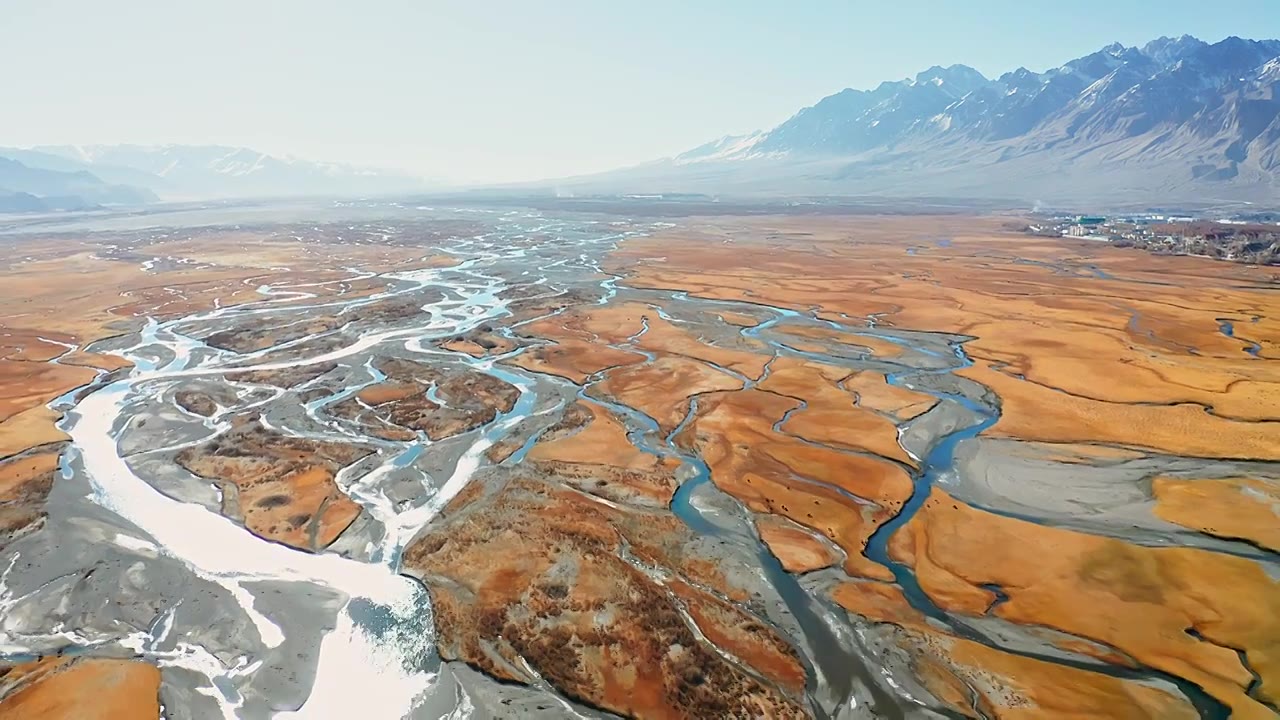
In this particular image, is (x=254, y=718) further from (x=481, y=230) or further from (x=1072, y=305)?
(x=481, y=230)

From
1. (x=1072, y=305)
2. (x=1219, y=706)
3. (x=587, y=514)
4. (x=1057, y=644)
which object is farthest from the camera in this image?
(x=1072, y=305)

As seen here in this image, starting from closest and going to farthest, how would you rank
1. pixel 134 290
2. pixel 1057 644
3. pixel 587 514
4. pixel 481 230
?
pixel 1057 644 → pixel 587 514 → pixel 134 290 → pixel 481 230

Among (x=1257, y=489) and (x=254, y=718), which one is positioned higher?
(x=1257, y=489)

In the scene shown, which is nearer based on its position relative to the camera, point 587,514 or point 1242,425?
point 587,514

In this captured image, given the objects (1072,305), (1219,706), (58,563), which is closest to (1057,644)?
(1219,706)

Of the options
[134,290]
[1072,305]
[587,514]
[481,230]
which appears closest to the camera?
[587,514]

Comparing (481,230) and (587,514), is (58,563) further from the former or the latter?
(481,230)

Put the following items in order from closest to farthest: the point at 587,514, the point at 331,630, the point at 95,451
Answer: the point at 331,630 → the point at 587,514 → the point at 95,451

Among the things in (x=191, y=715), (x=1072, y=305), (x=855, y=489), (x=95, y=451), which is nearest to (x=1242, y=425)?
(x=855, y=489)

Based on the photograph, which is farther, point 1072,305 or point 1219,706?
point 1072,305
